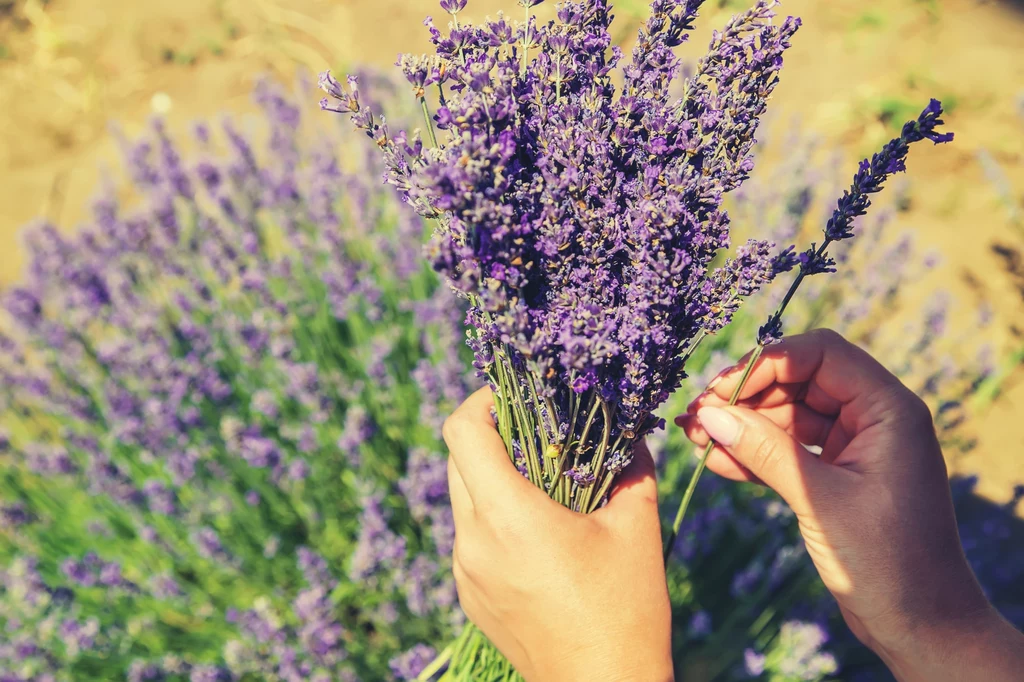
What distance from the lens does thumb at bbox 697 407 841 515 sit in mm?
1252

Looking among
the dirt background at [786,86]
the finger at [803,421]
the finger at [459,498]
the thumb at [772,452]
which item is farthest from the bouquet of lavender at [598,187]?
the dirt background at [786,86]

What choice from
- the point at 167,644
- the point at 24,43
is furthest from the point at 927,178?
the point at 24,43

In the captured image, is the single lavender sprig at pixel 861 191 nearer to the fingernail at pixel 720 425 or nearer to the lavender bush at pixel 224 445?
the fingernail at pixel 720 425

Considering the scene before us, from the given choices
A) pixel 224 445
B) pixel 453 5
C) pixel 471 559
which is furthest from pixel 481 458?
pixel 224 445

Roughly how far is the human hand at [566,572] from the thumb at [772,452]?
20 cm

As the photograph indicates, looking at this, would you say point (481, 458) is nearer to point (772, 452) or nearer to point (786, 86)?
point (772, 452)

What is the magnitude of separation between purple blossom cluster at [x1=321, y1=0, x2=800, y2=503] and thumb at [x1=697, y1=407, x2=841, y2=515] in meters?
0.28

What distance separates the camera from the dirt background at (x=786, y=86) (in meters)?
3.82

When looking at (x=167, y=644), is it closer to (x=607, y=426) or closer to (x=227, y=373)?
(x=227, y=373)

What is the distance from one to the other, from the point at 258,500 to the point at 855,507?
2.09 meters

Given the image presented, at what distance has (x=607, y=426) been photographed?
3.52ft

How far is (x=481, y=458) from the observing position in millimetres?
1234

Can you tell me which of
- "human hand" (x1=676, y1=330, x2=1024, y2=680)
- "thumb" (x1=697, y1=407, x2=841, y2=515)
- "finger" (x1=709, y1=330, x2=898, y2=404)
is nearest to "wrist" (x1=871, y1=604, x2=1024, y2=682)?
"human hand" (x1=676, y1=330, x2=1024, y2=680)

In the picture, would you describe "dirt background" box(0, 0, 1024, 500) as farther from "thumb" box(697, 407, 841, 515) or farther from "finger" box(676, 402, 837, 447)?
"thumb" box(697, 407, 841, 515)
